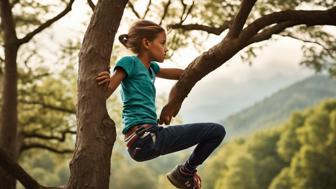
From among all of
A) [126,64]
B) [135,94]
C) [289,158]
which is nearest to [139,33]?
[126,64]

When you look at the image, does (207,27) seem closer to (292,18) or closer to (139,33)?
(292,18)

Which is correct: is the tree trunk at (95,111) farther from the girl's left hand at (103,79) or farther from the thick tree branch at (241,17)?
the thick tree branch at (241,17)

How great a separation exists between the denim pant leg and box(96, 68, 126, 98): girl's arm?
0.55 m

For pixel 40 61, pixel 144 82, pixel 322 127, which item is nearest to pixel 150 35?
pixel 144 82

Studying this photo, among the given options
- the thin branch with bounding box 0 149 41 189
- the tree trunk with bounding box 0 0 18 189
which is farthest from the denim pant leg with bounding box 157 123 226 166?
the tree trunk with bounding box 0 0 18 189

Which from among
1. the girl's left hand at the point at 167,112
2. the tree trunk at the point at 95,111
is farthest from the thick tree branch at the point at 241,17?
the tree trunk at the point at 95,111

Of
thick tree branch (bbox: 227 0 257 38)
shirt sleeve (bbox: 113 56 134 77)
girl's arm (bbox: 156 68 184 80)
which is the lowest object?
girl's arm (bbox: 156 68 184 80)

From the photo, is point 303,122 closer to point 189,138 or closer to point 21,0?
point 21,0

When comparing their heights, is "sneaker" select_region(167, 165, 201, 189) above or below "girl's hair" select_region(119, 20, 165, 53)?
below

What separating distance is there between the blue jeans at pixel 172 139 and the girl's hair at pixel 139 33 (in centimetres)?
77

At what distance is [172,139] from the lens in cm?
434

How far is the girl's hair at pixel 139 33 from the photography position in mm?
4562

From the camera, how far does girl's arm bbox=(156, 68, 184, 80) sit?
504cm

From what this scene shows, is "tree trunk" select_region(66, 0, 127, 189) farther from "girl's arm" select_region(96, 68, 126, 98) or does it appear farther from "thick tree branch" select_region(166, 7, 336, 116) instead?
"thick tree branch" select_region(166, 7, 336, 116)
